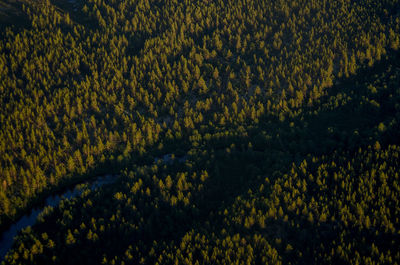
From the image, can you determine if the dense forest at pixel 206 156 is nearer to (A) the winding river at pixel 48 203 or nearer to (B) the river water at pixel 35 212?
(A) the winding river at pixel 48 203

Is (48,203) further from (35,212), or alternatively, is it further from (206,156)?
(206,156)

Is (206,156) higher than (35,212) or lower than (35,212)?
higher

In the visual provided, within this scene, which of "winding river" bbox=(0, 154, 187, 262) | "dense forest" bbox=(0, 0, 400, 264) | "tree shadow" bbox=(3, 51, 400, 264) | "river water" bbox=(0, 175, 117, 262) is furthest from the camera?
"winding river" bbox=(0, 154, 187, 262)

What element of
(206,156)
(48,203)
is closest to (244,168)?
(206,156)

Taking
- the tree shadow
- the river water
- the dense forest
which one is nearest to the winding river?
the river water

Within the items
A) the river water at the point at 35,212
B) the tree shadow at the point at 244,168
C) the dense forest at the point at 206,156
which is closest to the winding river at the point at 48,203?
the river water at the point at 35,212

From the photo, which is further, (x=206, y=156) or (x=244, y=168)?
(x=206, y=156)

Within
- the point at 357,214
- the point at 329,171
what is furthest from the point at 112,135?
the point at 357,214

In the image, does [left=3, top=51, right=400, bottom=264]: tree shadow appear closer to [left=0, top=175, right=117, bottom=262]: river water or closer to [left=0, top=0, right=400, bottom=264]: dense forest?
[left=0, top=0, right=400, bottom=264]: dense forest
